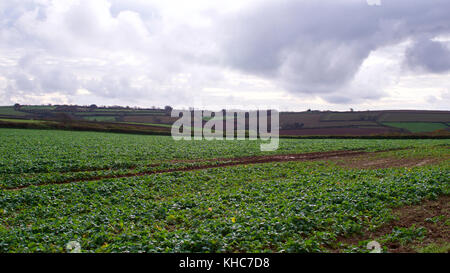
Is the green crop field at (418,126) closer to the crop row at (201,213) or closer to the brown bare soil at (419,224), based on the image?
the crop row at (201,213)

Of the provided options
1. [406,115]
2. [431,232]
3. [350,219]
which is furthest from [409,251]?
[406,115]

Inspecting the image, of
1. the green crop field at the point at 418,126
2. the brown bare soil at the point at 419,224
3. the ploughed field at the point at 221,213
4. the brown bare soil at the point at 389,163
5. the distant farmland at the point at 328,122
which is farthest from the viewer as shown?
the green crop field at the point at 418,126

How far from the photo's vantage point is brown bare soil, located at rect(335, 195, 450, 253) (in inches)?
342

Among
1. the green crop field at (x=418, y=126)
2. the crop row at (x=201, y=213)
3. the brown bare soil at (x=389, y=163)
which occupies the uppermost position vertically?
the green crop field at (x=418, y=126)

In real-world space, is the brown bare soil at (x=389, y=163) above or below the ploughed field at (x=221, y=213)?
above

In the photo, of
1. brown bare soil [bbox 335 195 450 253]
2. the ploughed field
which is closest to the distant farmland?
the ploughed field

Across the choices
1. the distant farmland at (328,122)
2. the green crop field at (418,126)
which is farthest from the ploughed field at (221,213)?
the green crop field at (418,126)

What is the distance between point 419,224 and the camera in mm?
10164

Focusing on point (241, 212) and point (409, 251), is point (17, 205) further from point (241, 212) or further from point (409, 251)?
point (409, 251)

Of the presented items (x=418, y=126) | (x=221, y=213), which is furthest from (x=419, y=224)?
(x=418, y=126)

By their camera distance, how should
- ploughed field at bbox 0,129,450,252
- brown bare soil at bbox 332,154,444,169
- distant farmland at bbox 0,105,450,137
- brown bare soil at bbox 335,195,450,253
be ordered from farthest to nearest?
distant farmland at bbox 0,105,450,137, brown bare soil at bbox 332,154,444,169, ploughed field at bbox 0,129,450,252, brown bare soil at bbox 335,195,450,253

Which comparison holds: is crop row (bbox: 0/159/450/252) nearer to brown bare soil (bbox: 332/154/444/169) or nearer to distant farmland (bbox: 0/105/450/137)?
brown bare soil (bbox: 332/154/444/169)

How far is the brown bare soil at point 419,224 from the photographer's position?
8688 mm
